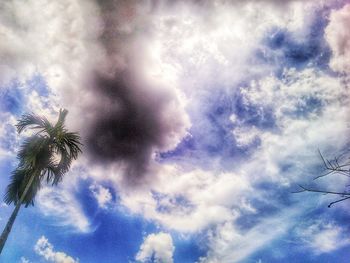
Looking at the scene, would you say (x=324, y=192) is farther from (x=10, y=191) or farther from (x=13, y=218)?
(x=10, y=191)

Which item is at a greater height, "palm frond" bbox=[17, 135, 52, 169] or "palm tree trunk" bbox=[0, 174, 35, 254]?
"palm frond" bbox=[17, 135, 52, 169]

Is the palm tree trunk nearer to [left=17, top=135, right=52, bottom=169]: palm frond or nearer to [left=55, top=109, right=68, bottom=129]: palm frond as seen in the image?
[left=17, top=135, right=52, bottom=169]: palm frond

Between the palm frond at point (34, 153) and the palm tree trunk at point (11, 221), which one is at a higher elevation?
the palm frond at point (34, 153)

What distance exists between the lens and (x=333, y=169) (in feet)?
8.41

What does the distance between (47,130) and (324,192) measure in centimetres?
1391

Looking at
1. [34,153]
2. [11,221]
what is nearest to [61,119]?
[34,153]

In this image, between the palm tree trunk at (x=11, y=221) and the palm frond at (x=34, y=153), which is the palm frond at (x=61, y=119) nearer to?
the palm frond at (x=34, y=153)

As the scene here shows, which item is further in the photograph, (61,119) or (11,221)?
(61,119)

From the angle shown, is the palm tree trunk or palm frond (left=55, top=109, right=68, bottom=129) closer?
the palm tree trunk

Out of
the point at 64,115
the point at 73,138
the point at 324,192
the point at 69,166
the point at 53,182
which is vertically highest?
the point at 64,115

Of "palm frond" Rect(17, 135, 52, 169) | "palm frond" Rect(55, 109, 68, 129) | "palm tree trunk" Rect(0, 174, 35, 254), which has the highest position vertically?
"palm frond" Rect(55, 109, 68, 129)

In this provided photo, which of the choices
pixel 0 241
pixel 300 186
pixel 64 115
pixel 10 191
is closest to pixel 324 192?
pixel 300 186

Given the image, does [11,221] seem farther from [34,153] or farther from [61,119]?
[61,119]

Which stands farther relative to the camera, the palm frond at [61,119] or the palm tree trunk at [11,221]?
the palm frond at [61,119]
